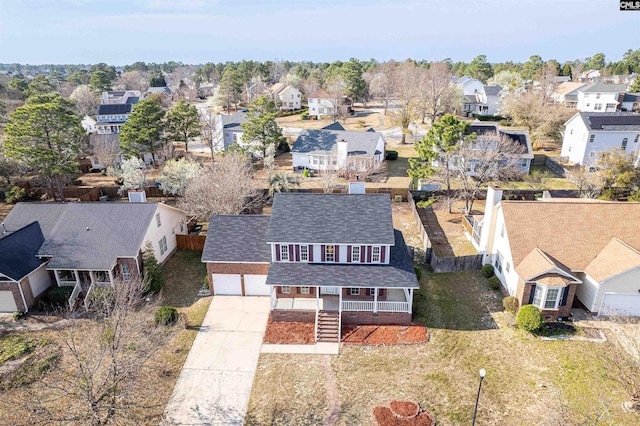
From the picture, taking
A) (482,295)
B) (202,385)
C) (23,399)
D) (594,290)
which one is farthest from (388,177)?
(23,399)

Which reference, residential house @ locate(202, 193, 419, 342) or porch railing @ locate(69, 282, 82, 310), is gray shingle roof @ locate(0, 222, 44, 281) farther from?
residential house @ locate(202, 193, 419, 342)

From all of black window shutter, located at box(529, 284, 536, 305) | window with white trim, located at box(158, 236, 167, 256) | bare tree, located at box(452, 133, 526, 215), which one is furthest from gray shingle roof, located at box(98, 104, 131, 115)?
black window shutter, located at box(529, 284, 536, 305)

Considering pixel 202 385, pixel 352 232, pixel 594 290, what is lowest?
pixel 202 385

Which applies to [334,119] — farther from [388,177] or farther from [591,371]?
[591,371]

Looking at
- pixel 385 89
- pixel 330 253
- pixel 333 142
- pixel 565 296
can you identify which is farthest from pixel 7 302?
pixel 385 89

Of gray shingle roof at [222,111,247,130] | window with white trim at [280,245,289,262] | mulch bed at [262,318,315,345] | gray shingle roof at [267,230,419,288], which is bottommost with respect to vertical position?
mulch bed at [262,318,315,345]

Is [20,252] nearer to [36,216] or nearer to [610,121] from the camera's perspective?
[36,216]

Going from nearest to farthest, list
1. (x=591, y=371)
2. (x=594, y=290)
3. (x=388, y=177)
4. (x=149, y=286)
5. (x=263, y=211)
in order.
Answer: (x=591, y=371) < (x=594, y=290) < (x=149, y=286) < (x=263, y=211) < (x=388, y=177)

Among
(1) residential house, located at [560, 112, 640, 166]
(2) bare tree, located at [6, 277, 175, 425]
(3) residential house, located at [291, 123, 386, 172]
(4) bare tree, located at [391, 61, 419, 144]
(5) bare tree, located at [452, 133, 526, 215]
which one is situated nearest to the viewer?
(2) bare tree, located at [6, 277, 175, 425]
